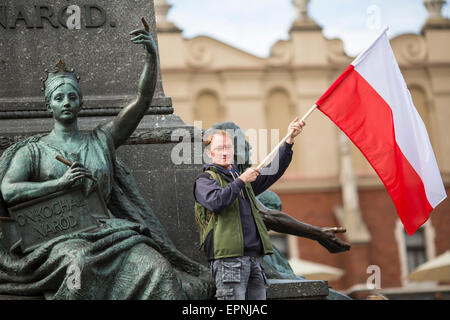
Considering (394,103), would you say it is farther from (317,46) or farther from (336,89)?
(317,46)

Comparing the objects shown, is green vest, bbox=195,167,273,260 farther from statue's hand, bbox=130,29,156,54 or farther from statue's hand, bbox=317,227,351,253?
statue's hand, bbox=317,227,351,253

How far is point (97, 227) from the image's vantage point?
Result: 452 cm

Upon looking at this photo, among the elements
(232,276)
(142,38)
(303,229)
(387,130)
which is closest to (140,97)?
(142,38)

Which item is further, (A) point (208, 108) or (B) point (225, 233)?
(A) point (208, 108)

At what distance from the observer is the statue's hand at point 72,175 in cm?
442

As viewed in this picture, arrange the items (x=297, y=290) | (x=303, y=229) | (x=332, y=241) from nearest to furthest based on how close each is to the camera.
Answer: (x=297, y=290) → (x=332, y=241) → (x=303, y=229)

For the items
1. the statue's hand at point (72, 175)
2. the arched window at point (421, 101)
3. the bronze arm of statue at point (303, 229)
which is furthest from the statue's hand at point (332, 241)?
the arched window at point (421, 101)

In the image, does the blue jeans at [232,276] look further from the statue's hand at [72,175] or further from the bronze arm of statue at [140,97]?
the bronze arm of statue at [140,97]

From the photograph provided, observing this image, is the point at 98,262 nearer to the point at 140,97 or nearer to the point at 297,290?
the point at 140,97

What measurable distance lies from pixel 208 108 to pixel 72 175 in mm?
24789

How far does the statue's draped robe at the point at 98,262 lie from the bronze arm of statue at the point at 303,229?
125 centimetres

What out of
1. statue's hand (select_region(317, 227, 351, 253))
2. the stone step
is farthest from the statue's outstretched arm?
statue's hand (select_region(317, 227, 351, 253))

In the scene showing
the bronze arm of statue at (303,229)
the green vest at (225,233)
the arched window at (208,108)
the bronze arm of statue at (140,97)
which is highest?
the arched window at (208,108)

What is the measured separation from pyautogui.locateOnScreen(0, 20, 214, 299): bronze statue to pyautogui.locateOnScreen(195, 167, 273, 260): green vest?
256 millimetres
